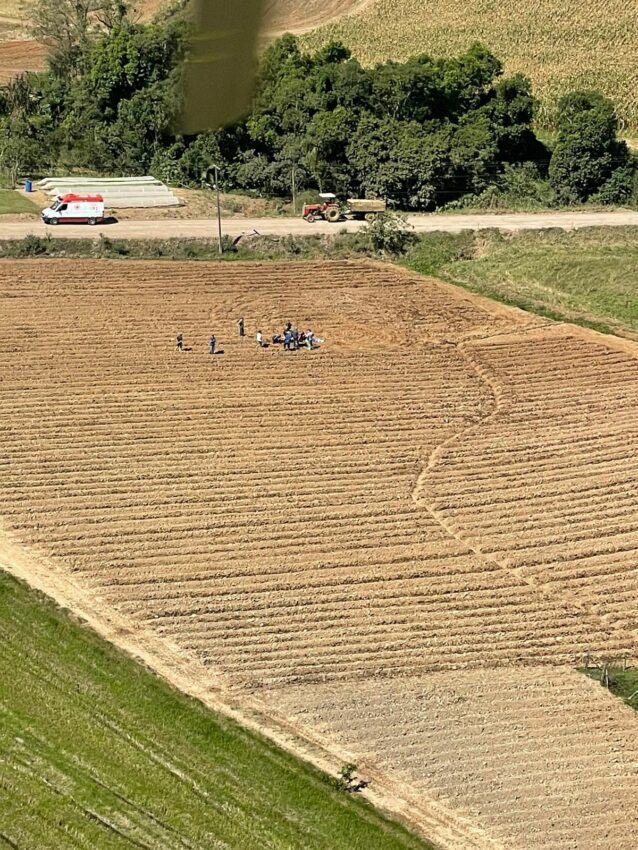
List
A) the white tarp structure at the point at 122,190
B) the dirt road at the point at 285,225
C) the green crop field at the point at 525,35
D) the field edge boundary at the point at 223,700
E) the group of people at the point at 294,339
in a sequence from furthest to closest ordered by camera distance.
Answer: the green crop field at the point at 525,35 < the white tarp structure at the point at 122,190 < the dirt road at the point at 285,225 < the group of people at the point at 294,339 < the field edge boundary at the point at 223,700

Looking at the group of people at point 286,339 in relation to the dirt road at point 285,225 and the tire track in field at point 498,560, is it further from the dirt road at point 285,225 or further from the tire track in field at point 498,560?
the dirt road at point 285,225

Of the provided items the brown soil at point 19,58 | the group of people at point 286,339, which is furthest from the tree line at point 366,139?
the brown soil at point 19,58

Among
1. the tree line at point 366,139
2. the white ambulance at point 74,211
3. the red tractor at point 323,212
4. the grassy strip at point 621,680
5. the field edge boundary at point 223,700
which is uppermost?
the tree line at point 366,139

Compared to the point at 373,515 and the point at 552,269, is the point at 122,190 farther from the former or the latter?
the point at 373,515

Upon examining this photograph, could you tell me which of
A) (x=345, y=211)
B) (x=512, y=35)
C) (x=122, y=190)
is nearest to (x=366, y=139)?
(x=345, y=211)

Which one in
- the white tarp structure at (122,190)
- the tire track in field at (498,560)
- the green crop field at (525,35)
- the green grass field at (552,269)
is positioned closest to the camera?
the tire track in field at (498,560)

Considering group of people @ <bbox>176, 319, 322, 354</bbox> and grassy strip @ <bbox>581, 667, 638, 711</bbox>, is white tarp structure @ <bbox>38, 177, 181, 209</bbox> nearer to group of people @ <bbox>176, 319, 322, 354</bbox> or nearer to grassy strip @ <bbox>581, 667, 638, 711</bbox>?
group of people @ <bbox>176, 319, 322, 354</bbox>
